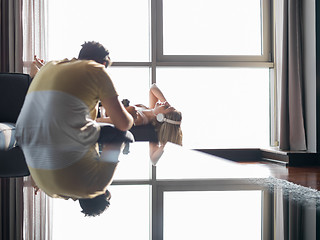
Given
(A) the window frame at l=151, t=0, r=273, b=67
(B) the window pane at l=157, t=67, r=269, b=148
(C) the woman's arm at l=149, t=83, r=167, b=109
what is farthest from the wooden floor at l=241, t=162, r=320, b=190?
(A) the window frame at l=151, t=0, r=273, b=67

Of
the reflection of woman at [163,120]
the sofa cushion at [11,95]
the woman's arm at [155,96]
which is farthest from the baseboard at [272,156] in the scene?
the sofa cushion at [11,95]

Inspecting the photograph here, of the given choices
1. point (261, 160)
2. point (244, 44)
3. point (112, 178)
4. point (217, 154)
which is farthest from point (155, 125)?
point (112, 178)

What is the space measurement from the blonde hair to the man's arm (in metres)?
1.36

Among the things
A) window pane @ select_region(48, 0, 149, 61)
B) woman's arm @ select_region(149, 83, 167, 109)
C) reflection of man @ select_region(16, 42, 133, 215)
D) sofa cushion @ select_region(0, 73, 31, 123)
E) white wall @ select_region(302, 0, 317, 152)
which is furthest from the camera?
window pane @ select_region(48, 0, 149, 61)

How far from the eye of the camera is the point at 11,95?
286cm

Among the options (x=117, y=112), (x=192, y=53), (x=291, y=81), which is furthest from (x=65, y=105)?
(x=192, y=53)

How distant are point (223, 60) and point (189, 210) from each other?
4.21 metres

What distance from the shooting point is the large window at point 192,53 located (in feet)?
14.2

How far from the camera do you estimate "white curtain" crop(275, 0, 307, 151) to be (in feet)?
12.8

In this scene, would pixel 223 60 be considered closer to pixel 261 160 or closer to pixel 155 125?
pixel 261 160

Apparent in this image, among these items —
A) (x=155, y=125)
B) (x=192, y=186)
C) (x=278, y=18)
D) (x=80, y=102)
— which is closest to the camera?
(x=192, y=186)

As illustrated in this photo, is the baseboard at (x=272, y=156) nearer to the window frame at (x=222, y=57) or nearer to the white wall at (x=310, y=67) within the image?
the white wall at (x=310, y=67)

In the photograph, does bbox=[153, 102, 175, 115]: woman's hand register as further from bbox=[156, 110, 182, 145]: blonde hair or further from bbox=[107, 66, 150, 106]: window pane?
bbox=[107, 66, 150, 106]: window pane

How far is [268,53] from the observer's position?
14.8 feet
